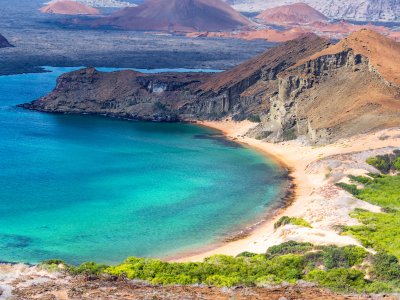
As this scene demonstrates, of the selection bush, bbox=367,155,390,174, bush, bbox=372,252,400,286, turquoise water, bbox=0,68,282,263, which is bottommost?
turquoise water, bbox=0,68,282,263

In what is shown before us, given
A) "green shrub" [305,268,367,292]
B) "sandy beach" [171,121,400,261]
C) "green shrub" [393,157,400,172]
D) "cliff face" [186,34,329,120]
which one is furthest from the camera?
"cliff face" [186,34,329,120]

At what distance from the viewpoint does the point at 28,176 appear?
68.2m

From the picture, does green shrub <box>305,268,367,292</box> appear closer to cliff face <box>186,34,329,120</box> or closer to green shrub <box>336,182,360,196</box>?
green shrub <box>336,182,360,196</box>

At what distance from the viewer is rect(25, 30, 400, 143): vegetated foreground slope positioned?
83.2 meters

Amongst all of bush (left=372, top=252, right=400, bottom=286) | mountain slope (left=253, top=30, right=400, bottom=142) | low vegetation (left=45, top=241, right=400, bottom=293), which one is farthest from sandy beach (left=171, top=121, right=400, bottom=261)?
bush (left=372, top=252, right=400, bottom=286)

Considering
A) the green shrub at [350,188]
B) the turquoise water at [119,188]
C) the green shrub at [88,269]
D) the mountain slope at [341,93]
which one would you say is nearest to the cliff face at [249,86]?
the turquoise water at [119,188]

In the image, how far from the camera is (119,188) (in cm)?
6556

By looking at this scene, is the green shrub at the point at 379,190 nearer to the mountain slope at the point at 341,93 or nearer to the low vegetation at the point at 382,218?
the low vegetation at the point at 382,218

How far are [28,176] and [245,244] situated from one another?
25.3 metres

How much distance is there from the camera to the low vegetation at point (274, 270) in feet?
123

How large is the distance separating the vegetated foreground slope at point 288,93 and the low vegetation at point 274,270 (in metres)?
39.7

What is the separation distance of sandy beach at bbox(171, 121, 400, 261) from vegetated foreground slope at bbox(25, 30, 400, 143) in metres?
2.58

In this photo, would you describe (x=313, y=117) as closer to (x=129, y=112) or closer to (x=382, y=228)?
(x=129, y=112)

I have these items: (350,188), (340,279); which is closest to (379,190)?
(350,188)
